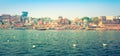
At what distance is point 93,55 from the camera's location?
55.2 metres

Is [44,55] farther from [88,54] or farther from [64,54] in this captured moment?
[88,54]

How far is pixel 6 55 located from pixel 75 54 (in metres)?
14.3

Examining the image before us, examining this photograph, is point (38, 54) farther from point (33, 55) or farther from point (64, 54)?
point (64, 54)

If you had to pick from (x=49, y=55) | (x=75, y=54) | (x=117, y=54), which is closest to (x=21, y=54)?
(x=49, y=55)

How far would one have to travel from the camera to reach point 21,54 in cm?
5594

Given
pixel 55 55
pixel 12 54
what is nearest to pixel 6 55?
pixel 12 54

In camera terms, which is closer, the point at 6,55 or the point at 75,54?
the point at 6,55

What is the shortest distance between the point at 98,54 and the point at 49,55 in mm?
10299

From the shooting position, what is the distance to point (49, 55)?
180 feet

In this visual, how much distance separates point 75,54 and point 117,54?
8682 mm

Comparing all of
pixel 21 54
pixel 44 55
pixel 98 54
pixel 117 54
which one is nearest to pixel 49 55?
pixel 44 55

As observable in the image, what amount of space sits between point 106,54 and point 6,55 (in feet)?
67.3

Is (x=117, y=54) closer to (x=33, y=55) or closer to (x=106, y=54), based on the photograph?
(x=106, y=54)

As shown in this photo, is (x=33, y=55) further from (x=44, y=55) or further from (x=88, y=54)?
(x=88, y=54)
